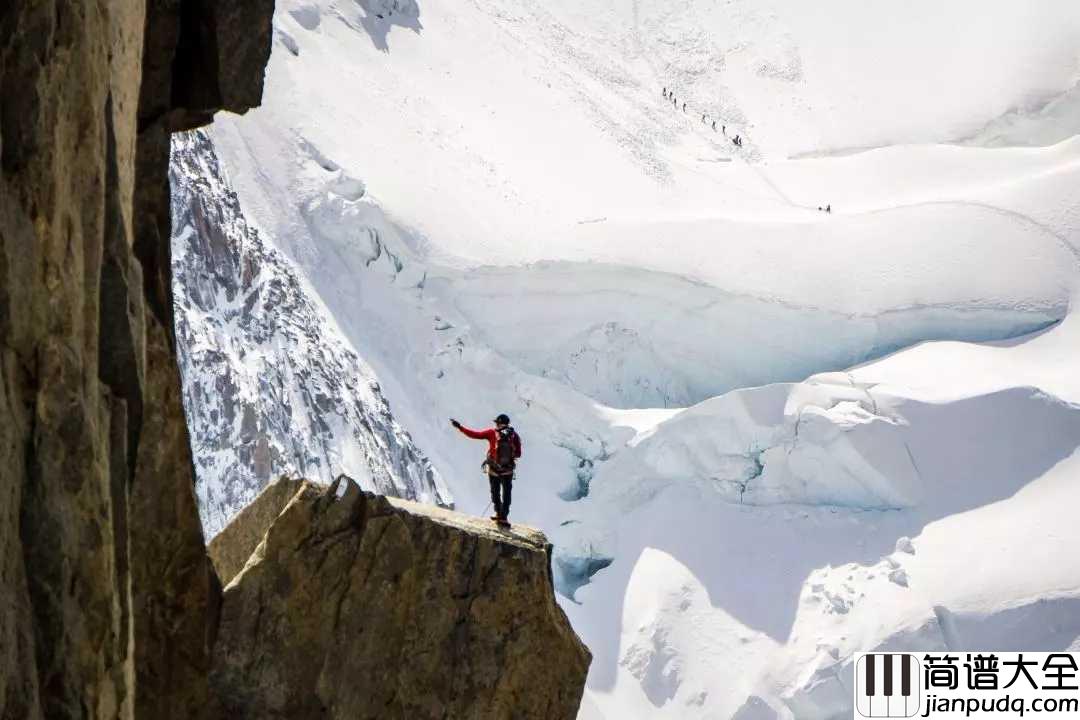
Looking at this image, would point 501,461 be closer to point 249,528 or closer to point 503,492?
point 503,492

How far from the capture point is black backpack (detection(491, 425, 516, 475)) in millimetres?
13211

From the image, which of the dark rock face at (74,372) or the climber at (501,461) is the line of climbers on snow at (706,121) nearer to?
the climber at (501,461)

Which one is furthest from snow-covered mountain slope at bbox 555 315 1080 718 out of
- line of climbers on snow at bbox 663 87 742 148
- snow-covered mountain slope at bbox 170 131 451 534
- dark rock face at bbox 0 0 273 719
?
dark rock face at bbox 0 0 273 719

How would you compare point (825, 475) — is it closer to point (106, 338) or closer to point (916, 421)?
point (916, 421)

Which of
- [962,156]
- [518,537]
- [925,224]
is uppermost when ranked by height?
[962,156]

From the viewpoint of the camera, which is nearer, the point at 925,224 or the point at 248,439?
the point at 248,439

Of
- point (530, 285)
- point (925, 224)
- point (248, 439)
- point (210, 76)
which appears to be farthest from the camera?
point (925, 224)

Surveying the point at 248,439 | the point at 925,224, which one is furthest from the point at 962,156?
the point at 248,439

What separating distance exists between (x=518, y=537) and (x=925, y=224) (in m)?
21.4

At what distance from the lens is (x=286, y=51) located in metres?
33.7

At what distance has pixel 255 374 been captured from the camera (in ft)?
82.1

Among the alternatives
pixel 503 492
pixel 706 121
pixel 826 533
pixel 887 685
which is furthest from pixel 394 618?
pixel 706 121

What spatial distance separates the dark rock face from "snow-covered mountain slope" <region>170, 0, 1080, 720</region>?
17555 millimetres

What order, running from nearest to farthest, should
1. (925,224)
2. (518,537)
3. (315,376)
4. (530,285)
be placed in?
(518,537), (315,376), (530,285), (925,224)
